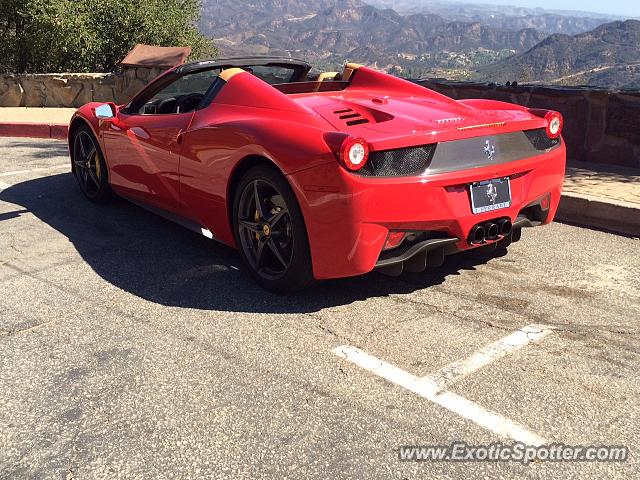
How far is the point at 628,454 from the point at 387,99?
2.62 metres

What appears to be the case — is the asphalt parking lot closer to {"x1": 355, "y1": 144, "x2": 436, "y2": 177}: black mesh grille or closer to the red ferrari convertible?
the red ferrari convertible

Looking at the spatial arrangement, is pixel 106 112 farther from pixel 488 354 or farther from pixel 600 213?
pixel 600 213

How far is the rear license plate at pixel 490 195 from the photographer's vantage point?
3.57 metres

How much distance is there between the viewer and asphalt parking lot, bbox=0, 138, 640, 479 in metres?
2.45

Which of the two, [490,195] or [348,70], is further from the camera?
[348,70]

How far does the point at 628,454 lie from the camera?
2.38 metres

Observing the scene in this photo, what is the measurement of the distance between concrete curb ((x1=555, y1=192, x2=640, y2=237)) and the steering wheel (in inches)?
128

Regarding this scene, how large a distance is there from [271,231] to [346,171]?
759mm

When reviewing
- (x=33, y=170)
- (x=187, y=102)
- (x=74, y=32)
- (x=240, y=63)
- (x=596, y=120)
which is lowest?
(x=33, y=170)

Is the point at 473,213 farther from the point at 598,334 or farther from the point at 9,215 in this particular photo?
the point at 9,215

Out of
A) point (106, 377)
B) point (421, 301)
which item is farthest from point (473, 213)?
point (106, 377)

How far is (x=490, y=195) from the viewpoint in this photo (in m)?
3.63

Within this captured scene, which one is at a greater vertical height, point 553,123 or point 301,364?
point 553,123

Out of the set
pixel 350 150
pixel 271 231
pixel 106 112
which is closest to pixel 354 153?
pixel 350 150
